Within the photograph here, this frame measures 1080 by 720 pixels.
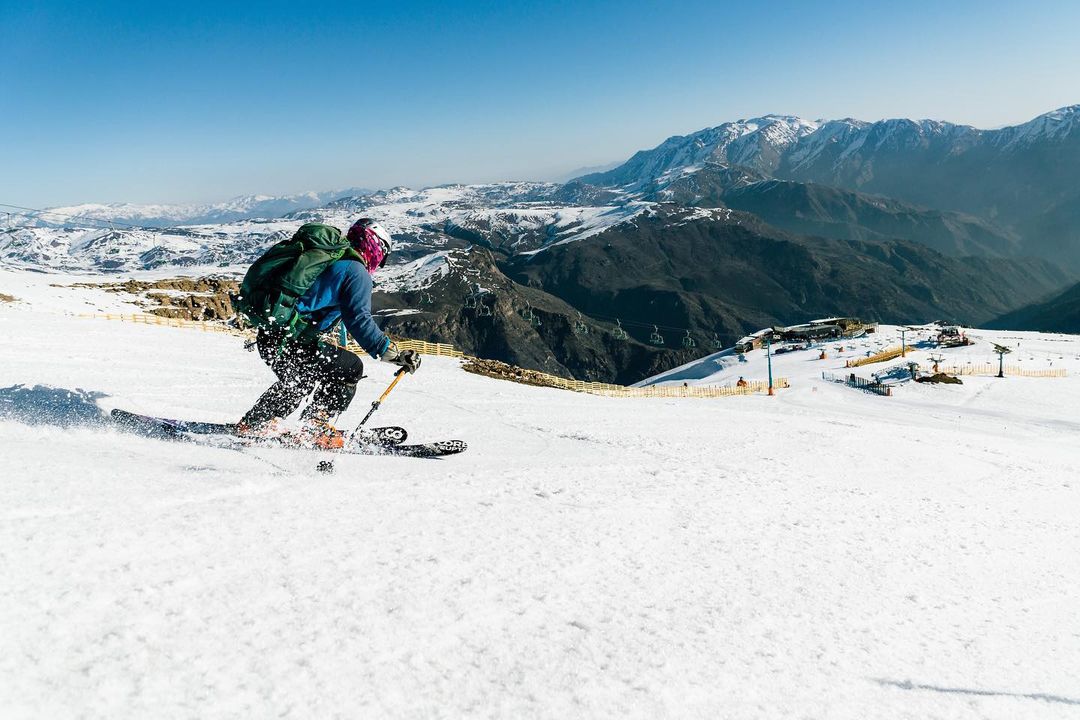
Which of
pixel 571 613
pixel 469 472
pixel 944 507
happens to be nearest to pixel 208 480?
pixel 469 472

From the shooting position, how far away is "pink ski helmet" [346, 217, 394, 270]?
6.12 m

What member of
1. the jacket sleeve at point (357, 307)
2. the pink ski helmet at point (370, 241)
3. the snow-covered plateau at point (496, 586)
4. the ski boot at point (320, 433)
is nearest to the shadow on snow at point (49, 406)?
the snow-covered plateau at point (496, 586)

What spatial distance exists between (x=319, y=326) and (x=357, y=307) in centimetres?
56

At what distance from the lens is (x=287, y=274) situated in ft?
17.5

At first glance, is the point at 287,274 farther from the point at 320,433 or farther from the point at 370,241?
the point at 320,433

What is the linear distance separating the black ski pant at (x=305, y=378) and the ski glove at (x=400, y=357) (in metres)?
0.41

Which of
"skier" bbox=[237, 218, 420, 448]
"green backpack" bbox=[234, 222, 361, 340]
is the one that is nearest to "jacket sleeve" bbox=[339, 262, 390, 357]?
"skier" bbox=[237, 218, 420, 448]

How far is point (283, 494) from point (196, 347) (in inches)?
625

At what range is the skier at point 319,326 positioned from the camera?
17.9ft

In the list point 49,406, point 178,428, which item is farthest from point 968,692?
point 49,406

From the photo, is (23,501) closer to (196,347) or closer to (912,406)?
(196,347)

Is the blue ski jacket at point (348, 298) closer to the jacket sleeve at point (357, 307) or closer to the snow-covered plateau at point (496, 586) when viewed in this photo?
the jacket sleeve at point (357, 307)

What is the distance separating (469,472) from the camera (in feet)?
20.3

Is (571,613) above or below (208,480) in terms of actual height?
below
